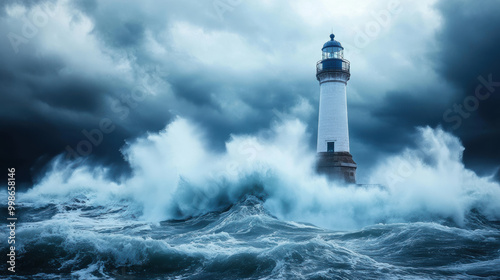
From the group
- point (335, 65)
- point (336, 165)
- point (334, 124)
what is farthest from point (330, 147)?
point (335, 65)

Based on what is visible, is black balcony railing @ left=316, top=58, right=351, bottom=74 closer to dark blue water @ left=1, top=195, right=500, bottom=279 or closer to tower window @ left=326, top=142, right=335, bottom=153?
tower window @ left=326, top=142, right=335, bottom=153

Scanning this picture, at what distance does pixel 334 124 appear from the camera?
57.5ft

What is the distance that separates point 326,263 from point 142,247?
3.78 metres

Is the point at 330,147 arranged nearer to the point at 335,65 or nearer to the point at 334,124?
the point at 334,124

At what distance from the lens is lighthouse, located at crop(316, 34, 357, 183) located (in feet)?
57.0

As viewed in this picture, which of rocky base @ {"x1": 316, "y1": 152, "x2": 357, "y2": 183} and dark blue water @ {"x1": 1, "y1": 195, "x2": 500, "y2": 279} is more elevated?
rocky base @ {"x1": 316, "y1": 152, "x2": 357, "y2": 183}

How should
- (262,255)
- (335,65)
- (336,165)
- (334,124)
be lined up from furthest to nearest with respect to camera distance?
(335,65), (334,124), (336,165), (262,255)

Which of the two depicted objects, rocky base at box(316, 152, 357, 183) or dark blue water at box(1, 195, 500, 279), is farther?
rocky base at box(316, 152, 357, 183)

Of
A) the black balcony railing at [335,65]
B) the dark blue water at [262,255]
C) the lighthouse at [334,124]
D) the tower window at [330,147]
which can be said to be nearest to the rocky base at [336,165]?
the lighthouse at [334,124]

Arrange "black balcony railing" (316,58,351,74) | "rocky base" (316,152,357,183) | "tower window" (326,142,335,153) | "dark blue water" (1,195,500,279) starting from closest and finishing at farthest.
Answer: "dark blue water" (1,195,500,279), "rocky base" (316,152,357,183), "tower window" (326,142,335,153), "black balcony railing" (316,58,351,74)

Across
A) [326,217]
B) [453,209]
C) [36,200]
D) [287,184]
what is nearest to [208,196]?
[287,184]

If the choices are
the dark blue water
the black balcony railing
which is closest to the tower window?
the black balcony railing

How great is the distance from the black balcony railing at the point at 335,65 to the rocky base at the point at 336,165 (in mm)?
4075

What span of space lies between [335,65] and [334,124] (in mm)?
2915
